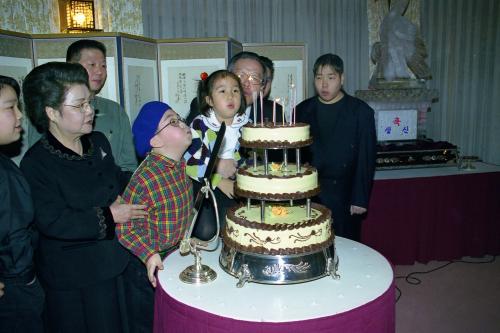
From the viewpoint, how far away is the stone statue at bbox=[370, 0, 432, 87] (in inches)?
165

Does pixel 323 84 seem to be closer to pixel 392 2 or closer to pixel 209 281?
pixel 209 281

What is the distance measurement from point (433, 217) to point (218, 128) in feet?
7.45

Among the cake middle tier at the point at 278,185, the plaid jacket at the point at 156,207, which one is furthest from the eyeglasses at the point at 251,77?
the cake middle tier at the point at 278,185

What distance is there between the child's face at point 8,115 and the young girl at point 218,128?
0.74 m

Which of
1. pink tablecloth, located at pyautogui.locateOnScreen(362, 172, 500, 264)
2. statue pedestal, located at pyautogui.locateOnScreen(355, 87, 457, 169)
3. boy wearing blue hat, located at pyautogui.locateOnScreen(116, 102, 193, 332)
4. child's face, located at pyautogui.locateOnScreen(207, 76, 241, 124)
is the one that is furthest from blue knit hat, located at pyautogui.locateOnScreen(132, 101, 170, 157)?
statue pedestal, located at pyautogui.locateOnScreen(355, 87, 457, 169)

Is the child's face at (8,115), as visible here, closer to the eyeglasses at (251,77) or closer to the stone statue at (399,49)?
the eyeglasses at (251,77)

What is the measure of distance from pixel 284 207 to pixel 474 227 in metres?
2.64

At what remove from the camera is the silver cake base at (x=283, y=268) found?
1441 millimetres

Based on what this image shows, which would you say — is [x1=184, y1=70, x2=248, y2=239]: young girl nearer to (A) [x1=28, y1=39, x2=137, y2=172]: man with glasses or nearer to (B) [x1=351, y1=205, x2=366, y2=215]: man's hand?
(A) [x1=28, y1=39, x2=137, y2=172]: man with glasses

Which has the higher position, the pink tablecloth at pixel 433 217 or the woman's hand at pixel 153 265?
the woman's hand at pixel 153 265

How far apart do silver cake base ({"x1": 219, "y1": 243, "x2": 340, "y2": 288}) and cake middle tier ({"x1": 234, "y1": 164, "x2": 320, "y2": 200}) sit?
0.20 meters

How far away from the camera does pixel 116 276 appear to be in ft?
5.66

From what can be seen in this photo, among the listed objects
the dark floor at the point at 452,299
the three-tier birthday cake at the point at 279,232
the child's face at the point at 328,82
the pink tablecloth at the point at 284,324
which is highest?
the child's face at the point at 328,82

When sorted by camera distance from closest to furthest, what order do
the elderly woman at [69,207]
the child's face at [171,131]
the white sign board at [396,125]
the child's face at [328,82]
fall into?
the elderly woman at [69,207], the child's face at [171,131], the child's face at [328,82], the white sign board at [396,125]
